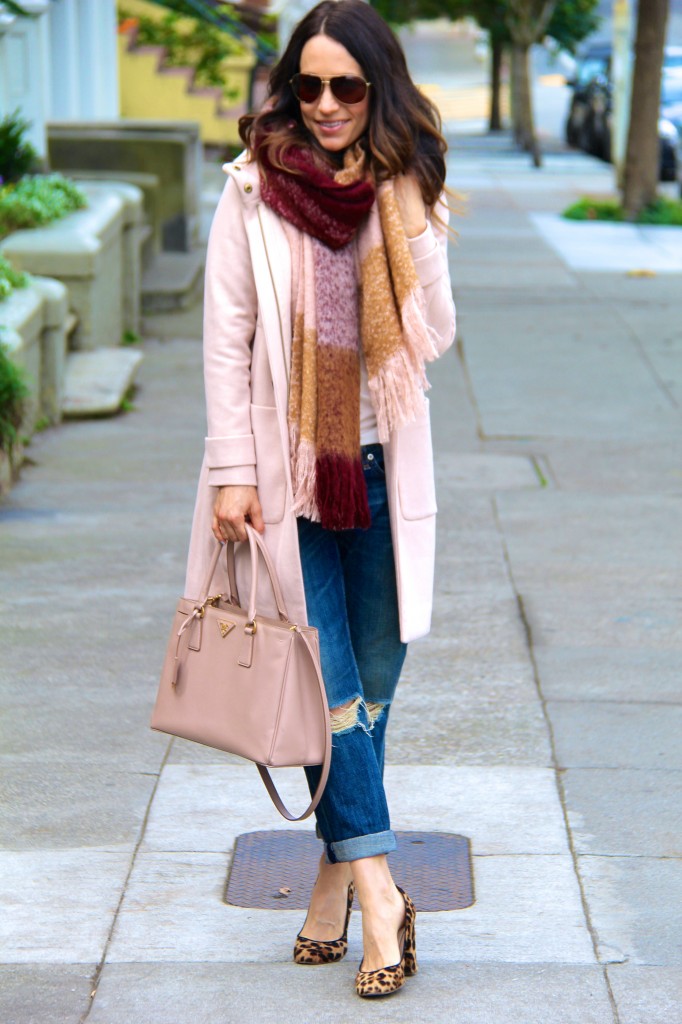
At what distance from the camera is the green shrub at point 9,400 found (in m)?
7.01

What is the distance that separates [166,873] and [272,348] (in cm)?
137

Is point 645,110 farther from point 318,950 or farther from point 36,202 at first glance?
point 318,950

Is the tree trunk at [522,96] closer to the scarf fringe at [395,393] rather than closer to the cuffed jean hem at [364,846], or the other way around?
the scarf fringe at [395,393]

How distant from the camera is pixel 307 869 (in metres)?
3.80

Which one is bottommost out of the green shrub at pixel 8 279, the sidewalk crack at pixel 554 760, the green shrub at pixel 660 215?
the green shrub at pixel 660 215

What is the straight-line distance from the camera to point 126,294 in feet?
36.7

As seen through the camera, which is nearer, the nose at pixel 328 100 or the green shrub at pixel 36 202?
the nose at pixel 328 100

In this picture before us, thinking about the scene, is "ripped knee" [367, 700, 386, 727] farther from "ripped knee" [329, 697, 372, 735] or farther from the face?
the face

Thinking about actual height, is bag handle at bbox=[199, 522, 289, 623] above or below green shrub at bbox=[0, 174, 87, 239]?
above

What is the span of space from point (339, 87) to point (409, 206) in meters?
0.27

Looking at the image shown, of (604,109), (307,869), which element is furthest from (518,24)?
(307,869)

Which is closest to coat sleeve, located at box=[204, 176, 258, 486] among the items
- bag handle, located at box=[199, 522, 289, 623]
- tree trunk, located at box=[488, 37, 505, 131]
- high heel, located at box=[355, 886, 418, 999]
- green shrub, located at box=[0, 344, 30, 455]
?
bag handle, located at box=[199, 522, 289, 623]

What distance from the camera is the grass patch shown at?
1770 cm

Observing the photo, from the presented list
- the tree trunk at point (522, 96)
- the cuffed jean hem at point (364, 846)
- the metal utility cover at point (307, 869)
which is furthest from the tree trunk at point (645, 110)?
the cuffed jean hem at point (364, 846)
